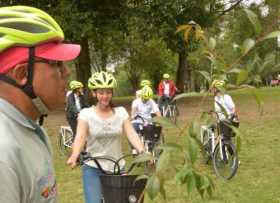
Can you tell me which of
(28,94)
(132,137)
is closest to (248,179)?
(132,137)

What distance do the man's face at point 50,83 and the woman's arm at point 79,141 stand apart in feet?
12.2

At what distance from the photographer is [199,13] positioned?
30.7 meters

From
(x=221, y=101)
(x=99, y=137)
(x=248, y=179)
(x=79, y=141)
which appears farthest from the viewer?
(x=248, y=179)

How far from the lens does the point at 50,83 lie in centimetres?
194

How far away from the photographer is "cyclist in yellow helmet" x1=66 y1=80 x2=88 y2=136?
14.1 metres

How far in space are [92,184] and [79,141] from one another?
425 mm

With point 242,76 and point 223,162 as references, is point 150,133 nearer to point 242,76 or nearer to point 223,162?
point 223,162

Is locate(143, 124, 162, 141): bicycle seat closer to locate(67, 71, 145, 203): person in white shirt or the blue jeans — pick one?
locate(67, 71, 145, 203): person in white shirt

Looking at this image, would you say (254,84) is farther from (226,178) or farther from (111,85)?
(226,178)

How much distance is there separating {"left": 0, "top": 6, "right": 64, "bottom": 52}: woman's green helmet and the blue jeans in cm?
391

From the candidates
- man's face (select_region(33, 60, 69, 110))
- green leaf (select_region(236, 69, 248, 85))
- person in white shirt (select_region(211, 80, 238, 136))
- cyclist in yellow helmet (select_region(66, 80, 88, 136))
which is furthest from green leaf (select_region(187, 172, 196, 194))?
cyclist in yellow helmet (select_region(66, 80, 88, 136))

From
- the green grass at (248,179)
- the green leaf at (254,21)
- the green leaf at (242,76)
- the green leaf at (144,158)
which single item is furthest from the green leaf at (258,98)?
the green grass at (248,179)

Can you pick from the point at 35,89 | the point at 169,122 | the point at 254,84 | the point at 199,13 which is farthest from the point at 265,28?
the point at 199,13

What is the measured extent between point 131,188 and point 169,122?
Result: 9.17 ft
